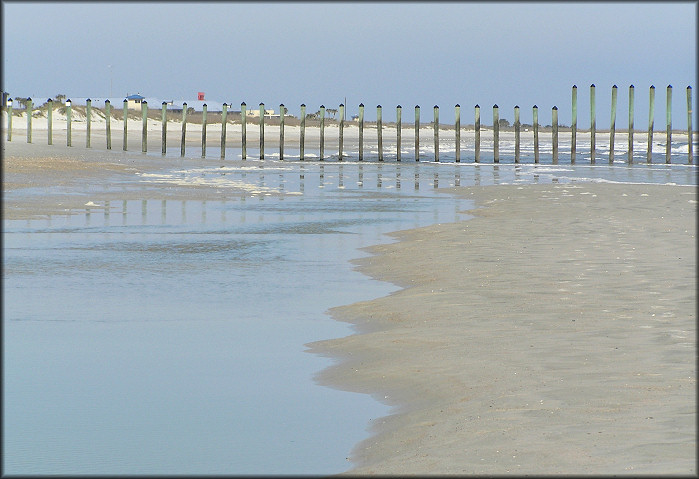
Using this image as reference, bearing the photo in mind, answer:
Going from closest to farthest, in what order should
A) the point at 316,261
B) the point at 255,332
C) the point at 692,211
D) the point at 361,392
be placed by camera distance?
the point at 361,392 → the point at 255,332 → the point at 316,261 → the point at 692,211

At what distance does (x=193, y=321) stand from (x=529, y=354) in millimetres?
2668

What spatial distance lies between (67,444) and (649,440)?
2534 millimetres

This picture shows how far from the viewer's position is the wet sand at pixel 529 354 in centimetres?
456

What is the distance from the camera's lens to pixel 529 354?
649 centimetres

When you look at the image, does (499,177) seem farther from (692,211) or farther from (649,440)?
(649,440)

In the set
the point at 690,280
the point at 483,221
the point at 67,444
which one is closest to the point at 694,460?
the point at 67,444

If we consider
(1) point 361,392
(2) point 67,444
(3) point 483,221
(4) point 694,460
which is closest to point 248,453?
(2) point 67,444

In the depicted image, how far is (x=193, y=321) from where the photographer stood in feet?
26.1

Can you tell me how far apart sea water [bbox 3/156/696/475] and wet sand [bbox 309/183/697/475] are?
330 millimetres

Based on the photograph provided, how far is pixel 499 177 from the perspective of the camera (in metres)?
27.9

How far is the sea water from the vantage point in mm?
5160

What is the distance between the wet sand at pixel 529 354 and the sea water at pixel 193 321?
1.08ft

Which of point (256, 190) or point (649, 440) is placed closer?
point (649, 440)

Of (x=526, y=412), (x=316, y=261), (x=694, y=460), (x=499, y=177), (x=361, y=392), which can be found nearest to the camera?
(x=694, y=460)
